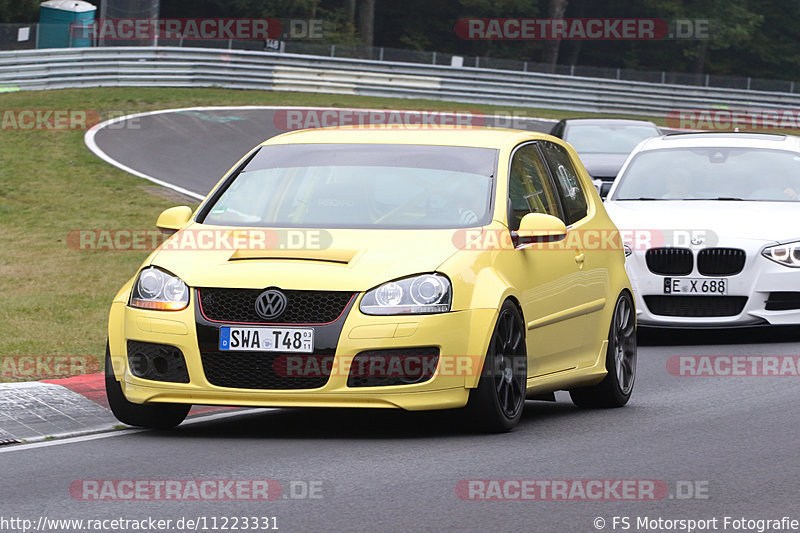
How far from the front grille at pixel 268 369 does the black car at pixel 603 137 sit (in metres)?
16.0

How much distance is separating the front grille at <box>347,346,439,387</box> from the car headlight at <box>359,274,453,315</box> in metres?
0.19

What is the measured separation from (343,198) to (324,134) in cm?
80

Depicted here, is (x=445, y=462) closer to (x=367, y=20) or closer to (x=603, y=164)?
(x=603, y=164)

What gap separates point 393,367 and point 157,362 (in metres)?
1.24

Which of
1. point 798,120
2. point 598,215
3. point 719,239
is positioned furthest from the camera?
point 798,120

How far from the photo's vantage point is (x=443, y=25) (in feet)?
241

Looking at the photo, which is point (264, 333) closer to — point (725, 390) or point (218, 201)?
point (218, 201)

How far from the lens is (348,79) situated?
147 feet

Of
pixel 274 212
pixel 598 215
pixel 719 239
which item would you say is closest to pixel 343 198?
pixel 274 212

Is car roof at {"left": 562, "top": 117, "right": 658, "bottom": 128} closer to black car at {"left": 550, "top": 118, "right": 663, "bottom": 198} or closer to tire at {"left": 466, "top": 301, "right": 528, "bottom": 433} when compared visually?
black car at {"left": 550, "top": 118, "right": 663, "bottom": 198}

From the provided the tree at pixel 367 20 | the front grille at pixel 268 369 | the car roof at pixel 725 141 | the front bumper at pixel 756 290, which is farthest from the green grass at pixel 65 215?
the tree at pixel 367 20

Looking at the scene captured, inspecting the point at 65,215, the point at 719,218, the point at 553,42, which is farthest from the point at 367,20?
the point at 719,218

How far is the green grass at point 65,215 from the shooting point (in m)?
12.8

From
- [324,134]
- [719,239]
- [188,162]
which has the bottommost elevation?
[188,162]
